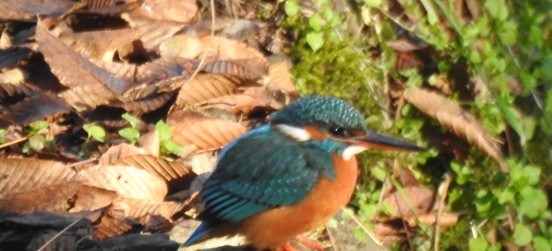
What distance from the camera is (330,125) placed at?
4578 mm

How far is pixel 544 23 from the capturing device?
6.23 m

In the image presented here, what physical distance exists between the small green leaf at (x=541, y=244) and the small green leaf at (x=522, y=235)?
1.9 inches

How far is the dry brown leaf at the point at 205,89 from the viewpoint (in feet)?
19.0

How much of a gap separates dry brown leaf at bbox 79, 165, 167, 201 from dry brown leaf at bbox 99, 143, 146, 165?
9cm

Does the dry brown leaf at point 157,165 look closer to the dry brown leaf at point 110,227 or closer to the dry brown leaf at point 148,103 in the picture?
the dry brown leaf at point 110,227

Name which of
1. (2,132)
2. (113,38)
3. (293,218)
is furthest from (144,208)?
(113,38)

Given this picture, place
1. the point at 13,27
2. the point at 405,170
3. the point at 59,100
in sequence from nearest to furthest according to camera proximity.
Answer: the point at 59,100 < the point at 13,27 < the point at 405,170

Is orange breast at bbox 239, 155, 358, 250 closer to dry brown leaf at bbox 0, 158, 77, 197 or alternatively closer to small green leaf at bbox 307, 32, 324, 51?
dry brown leaf at bbox 0, 158, 77, 197

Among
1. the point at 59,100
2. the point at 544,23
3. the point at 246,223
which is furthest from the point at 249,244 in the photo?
the point at 544,23

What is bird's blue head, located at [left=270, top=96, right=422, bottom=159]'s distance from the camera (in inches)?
180

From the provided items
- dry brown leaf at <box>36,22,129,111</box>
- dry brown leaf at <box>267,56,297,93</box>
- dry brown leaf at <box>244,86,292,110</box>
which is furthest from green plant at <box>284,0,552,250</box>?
dry brown leaf at <box>36,22,129,111</box>

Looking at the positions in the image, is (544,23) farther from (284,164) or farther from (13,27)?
(13,27)

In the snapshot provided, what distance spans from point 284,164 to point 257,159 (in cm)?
12

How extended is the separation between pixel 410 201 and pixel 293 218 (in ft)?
7.22
